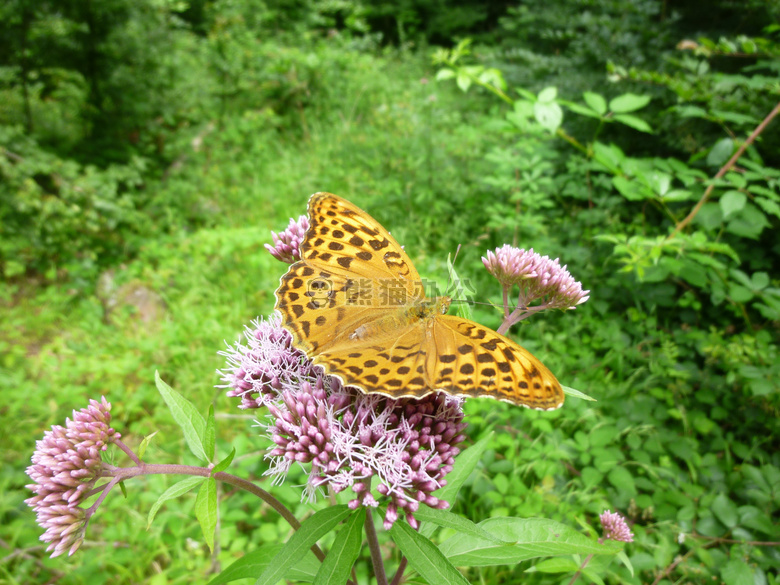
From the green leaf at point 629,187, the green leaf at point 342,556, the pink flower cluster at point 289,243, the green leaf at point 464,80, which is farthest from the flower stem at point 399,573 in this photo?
the green leaf at point 464,80

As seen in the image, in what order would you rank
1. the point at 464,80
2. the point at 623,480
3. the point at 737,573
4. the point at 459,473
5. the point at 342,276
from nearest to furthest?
the point at 459,473 < the point at 342,276 < the point at 737,573 < the point at 623,480 < the point at 464,80

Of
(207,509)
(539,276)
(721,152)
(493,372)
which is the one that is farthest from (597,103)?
(207,509)

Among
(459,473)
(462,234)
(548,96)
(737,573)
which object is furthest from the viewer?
(462,234)

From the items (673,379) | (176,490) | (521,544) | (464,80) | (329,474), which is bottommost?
(673,379)

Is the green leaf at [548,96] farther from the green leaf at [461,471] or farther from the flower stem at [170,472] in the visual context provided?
the flower stem at [170,472]

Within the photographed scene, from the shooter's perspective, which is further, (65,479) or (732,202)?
(732,202)

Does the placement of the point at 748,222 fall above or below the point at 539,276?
below

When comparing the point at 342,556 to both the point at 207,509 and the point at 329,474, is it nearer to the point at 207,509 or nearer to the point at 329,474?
the point at 329,474

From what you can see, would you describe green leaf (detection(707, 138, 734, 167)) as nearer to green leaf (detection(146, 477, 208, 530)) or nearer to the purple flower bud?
the purple flower bud

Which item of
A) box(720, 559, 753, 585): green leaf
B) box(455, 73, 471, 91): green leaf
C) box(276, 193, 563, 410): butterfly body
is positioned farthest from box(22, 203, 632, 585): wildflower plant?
box(455, 73, 471, 91): green leaf
